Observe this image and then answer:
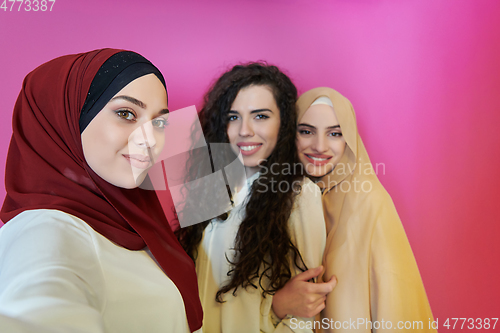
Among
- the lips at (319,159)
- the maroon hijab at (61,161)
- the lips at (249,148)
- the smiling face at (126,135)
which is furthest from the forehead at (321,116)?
the maroon hijab at (61,161)

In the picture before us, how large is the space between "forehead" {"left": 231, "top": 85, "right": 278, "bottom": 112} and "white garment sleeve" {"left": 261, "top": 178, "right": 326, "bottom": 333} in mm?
395

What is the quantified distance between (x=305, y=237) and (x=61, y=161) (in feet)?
3.03

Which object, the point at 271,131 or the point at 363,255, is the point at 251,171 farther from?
the point at 363,255

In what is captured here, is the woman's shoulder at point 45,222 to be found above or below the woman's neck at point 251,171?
above

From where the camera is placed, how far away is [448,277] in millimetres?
1633

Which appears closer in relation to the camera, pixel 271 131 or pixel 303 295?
pixel 303 295

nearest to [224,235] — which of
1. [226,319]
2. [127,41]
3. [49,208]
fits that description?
[226,319]

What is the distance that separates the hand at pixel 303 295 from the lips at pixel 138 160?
784 millimetres

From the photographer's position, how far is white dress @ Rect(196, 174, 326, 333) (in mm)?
1301

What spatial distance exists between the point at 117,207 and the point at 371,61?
136 cm

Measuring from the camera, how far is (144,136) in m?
0.88

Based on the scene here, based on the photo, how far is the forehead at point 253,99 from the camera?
1.39 meters

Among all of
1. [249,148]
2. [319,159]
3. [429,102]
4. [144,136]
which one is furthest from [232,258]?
[429,102]

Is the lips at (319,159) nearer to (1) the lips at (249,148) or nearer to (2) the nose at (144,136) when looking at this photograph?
(1) the lips at (249,148)
